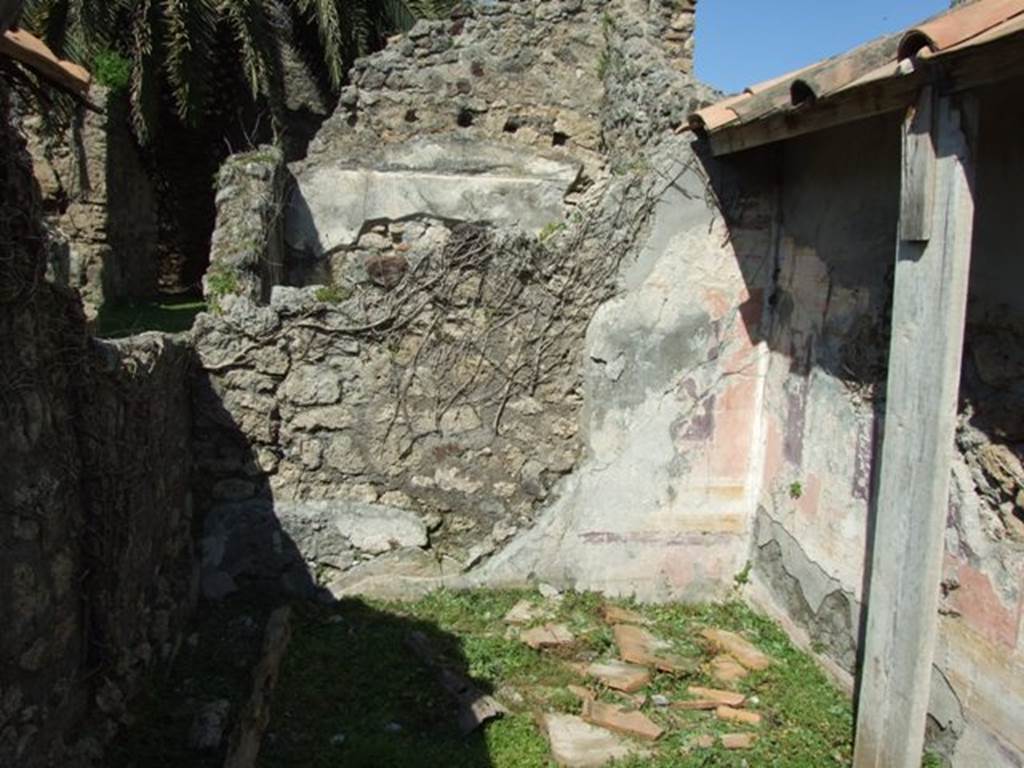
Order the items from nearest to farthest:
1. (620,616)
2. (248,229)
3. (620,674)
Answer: (620,674) → (620,616) → (248,229)

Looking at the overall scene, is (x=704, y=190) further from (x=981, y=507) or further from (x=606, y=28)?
(x=606, y=28)

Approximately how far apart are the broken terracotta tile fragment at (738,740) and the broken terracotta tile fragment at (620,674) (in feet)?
1.70

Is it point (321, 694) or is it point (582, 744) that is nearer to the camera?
point (582, 744)

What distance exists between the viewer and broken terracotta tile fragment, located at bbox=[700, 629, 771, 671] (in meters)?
4.91

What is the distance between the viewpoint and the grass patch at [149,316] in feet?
31.5

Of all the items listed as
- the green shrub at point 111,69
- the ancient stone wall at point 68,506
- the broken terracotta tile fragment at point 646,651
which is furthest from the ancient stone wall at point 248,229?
the green shrub at point 111,69

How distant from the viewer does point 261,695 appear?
166 inches

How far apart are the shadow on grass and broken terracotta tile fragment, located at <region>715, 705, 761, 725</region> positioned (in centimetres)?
110

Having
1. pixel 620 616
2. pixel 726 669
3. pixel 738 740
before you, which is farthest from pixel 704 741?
pixel 620 616

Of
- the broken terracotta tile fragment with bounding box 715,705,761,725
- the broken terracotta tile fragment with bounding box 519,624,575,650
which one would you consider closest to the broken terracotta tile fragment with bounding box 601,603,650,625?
the broken terracotta tile fragment with bounding box 519,624,575,650

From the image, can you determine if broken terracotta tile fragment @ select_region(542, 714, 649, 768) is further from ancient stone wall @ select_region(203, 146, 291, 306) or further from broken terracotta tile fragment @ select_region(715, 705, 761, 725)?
ancient stone wall @ select_region(203, 146, 291, 306)

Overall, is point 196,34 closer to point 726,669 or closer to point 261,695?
point 261,695

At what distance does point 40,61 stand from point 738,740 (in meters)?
3.79

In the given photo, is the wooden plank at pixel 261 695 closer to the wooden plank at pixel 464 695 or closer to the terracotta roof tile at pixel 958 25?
the wooden plank at pixel 464 695
